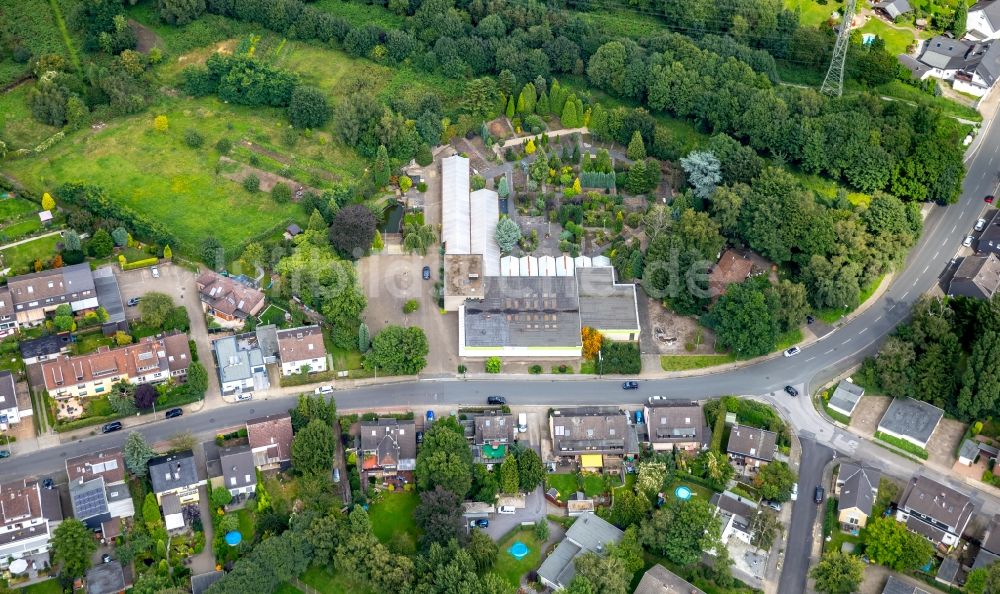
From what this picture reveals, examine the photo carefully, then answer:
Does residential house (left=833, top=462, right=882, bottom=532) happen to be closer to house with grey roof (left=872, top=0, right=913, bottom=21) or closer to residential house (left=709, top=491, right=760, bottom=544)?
residential house (left=709, top=491, right=760, bottom=544)

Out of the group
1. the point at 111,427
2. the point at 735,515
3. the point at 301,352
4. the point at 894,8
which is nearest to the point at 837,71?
the point at 894,8

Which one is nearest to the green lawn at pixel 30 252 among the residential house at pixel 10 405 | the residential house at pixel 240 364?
the residential house at pixel 10 405

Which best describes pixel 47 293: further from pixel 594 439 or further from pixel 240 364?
pixel 594 439

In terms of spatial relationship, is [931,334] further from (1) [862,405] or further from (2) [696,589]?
(2) [696,589]

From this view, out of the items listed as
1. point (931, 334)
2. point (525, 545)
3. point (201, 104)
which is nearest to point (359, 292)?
point (525, 545)

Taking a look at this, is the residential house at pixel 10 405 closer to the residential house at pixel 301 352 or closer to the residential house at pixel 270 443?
the residential house at pixel 270 443

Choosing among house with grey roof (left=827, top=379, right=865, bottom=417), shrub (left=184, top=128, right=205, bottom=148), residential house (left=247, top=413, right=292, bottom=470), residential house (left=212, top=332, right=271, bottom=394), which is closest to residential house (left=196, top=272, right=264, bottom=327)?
residential house (left=212, top=332, right=271, bottom=394)
